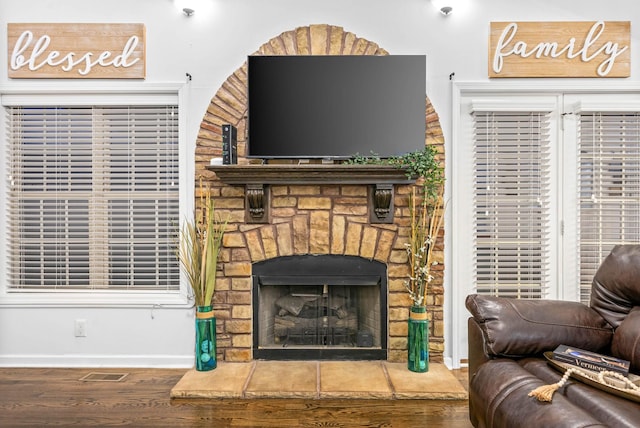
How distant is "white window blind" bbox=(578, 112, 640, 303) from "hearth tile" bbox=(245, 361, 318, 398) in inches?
81.5

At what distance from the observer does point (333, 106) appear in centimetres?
273

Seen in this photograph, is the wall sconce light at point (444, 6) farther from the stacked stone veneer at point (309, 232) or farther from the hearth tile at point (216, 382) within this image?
the hearth tile at point (216, 382)

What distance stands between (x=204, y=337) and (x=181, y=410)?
481 mm

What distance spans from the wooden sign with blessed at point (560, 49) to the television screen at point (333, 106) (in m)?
0.64

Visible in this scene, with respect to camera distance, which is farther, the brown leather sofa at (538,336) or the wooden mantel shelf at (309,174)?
the wooden mantel shelf at (309,174)

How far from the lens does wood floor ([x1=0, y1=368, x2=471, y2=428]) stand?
210 centimetres

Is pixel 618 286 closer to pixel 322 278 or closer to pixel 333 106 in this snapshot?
pixel 322 278

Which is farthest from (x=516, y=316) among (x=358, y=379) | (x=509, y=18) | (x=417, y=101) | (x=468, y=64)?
(x=509, y=18)

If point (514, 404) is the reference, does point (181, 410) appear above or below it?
below

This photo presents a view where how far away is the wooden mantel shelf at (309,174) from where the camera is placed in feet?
8.57

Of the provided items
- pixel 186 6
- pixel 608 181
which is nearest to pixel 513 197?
pixel 608 181

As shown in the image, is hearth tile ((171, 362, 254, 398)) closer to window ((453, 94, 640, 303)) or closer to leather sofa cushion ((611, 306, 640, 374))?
window ((453, 94, 640, 303))

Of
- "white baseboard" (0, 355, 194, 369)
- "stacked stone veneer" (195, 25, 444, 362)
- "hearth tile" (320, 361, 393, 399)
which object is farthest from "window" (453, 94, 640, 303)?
"white baseboard" (0, 355, 194, 369)

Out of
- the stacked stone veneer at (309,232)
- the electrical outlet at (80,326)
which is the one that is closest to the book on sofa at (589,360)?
the stacked stone veneer at (309,232)
